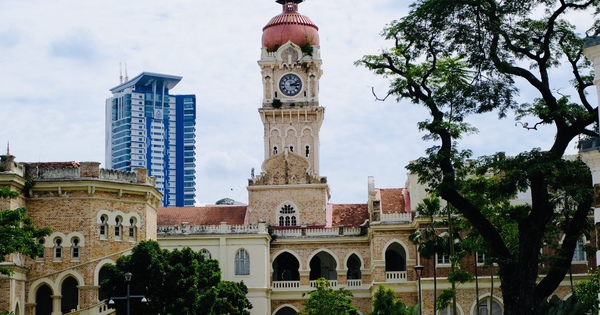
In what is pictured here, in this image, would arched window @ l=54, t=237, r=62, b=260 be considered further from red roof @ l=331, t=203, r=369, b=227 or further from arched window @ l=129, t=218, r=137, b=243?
red roof @ l=331, t=203, r=369, b=227

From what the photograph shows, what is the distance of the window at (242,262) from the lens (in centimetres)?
6956

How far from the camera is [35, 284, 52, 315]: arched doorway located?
52.4 metres

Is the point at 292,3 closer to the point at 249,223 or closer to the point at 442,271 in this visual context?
the point at 249,223

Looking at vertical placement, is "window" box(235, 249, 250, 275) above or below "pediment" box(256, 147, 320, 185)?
below

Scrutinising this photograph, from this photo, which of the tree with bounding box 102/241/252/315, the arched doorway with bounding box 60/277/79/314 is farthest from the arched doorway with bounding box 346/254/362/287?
the tree with bounding box 102/241/252/315

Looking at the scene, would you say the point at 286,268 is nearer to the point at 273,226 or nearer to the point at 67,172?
the point at 273,226

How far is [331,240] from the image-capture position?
71.6m

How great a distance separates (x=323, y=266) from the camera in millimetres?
73812

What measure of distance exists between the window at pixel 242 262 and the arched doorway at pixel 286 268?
375 cm

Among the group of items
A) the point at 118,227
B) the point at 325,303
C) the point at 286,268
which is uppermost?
the point at 118,227

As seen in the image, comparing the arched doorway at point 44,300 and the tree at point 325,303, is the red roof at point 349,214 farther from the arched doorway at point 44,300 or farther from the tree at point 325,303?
the arched doorway at point 44,300

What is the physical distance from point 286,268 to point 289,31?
62.8 feet

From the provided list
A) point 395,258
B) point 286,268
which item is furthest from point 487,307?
point 286,268

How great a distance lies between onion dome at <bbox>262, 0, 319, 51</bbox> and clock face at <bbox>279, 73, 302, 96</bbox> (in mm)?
2531
